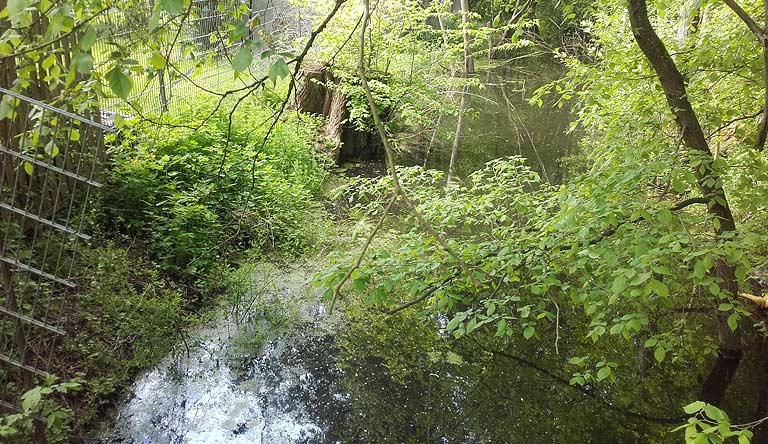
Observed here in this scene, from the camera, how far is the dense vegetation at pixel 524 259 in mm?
2549

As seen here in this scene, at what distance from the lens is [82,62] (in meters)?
1.18

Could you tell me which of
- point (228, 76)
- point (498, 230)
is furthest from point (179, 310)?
point (228, 76)

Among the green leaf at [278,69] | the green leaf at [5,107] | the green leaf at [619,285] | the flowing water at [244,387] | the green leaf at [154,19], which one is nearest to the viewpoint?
the green leaf at [154,19]

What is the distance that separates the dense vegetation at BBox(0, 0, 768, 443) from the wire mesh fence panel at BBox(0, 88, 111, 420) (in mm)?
167

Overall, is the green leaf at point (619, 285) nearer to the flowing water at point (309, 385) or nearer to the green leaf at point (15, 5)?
the flowing water at point (309, 385)

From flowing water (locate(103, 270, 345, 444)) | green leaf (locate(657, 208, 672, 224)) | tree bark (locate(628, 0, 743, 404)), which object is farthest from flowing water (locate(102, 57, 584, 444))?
green leaf (locate(657, 208, 672, 224))

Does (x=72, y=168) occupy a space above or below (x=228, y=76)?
below

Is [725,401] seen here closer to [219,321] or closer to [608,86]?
[608,86]

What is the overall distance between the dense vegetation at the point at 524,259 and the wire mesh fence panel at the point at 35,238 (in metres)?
0.17

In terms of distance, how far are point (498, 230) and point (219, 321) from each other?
221 cm

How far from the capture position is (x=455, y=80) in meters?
7.89

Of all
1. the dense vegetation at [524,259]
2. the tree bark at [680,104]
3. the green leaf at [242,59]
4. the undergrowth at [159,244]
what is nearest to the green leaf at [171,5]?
the green leaf at [242,59]

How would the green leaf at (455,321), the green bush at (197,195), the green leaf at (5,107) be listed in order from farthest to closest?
the green bush at (197,195) → the green leaf at (455,321) → the green leaf at (5,107)

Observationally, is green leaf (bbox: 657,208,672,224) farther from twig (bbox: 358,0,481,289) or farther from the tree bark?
twig (bbox: 358,0,481,289)
